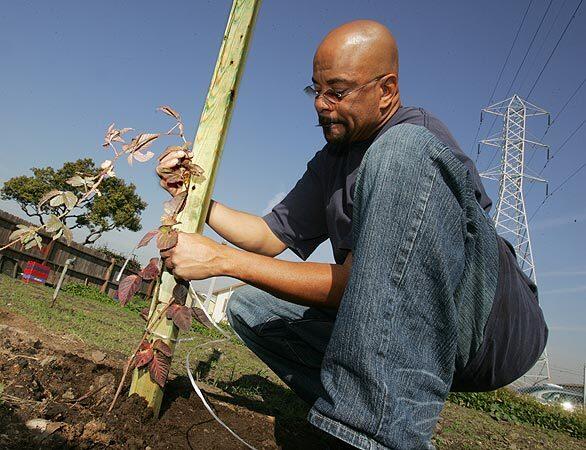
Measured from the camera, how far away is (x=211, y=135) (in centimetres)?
173

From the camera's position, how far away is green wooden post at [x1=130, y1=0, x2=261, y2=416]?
1624mm

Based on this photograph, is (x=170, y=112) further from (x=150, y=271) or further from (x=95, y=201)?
(x=95, y=201)

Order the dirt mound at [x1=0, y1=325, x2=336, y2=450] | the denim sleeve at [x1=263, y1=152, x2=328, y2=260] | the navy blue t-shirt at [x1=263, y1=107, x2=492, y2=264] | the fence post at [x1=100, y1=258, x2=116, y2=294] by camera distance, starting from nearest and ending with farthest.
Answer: the dirt mound at [x1=0, y1=325, x2=336, y2=450] → the navy blue t-shirt at [x1=263, y1=107, x2=492, y2=264] → the denim sleeve at [x1=263, y1=152, x2=328, y2=260] → the fence post at [x1=100, y1=258, x2=116, y2=294]

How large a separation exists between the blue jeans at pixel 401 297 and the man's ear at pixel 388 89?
0.64 meters

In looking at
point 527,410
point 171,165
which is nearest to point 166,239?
point 171,165

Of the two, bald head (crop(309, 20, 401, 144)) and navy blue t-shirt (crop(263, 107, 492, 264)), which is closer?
bald head (crop(309, 20, 401, 144))

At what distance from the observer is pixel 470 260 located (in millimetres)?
1336

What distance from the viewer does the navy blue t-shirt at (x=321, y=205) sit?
2.03 metres

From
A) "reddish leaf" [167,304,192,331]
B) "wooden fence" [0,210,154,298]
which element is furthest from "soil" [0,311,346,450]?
"wooden fence" [0,210,154,298]

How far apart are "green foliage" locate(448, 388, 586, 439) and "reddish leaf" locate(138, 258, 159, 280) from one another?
7.57m

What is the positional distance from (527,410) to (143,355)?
1025cm

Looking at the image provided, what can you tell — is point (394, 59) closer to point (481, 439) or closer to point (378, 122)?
point (378, 122)

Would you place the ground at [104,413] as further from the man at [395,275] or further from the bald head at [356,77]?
the bald head at [356,77]

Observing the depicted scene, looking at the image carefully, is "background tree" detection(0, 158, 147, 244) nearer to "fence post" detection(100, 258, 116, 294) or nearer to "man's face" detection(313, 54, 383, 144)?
"fence post" detection(100, 258, 116, 294)
